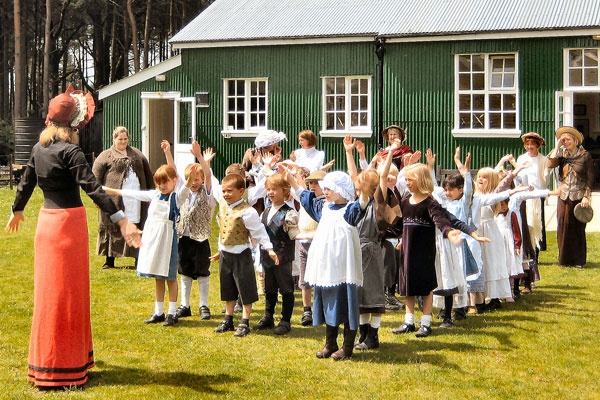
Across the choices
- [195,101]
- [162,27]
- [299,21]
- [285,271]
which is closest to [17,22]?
[195,101]

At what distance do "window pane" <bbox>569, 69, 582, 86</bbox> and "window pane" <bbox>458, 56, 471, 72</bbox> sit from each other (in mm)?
2322

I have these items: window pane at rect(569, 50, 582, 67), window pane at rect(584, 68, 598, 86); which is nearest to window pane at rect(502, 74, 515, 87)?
window pane at rect(569, 50, 582, 67)

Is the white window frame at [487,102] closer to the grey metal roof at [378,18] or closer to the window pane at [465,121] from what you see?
the window pane at [465,121]

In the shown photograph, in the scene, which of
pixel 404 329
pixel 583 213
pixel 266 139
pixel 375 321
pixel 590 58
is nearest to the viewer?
pixel 375 321

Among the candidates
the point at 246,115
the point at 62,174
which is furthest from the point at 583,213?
the point at 246,115

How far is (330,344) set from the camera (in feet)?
23.5

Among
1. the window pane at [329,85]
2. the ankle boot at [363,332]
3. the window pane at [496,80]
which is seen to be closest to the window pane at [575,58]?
the window pane at [496,80]

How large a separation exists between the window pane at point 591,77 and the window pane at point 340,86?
5822mm

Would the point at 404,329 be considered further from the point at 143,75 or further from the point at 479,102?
the point at 143,75

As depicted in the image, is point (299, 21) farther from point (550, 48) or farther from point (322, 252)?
point (322, 252)

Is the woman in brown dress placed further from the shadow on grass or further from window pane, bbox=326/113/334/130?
window pane, bbox=326/113/334/130

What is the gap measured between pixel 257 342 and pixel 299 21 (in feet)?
53.5

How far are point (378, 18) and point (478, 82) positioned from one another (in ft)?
10.6

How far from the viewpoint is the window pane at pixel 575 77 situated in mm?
19516
